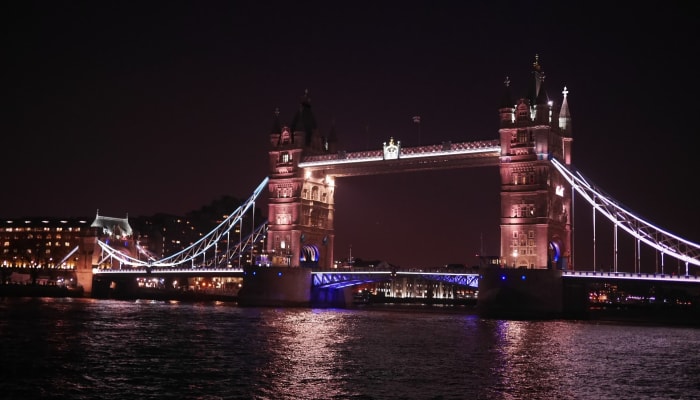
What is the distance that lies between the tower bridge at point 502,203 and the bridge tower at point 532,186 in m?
0.08

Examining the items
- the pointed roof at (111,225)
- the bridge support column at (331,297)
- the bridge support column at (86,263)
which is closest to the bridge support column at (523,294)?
the bridge support column at (331,297)

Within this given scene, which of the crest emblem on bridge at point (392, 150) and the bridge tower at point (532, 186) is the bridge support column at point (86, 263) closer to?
the crest emblem on bridge at point (392, 150)

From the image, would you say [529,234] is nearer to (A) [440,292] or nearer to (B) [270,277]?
(B) [270,277]

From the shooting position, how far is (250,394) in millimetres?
25781

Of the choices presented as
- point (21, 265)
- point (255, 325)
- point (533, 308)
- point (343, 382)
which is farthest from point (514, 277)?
point (21, 265)

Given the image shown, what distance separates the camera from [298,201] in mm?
87438

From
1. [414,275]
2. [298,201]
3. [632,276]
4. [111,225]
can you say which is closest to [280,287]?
[298,201]

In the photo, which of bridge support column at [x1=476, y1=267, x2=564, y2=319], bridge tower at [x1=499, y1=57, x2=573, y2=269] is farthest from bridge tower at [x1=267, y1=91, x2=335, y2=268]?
bridge support column at [x1=476, y1=267, x2=564, y2=319]

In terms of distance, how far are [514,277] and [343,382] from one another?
133ft

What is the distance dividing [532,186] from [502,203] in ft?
9.89

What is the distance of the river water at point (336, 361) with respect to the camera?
1057 inches

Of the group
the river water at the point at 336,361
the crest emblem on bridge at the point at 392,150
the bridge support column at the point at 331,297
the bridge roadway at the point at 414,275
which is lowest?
the river water at the point at 336,361

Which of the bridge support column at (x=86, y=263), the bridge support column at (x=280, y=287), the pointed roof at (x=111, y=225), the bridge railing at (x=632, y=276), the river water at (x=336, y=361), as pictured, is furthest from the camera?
the pointed roof at (x=111, y=225)

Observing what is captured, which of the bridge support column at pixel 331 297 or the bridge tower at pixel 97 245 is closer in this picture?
the bridge support column at pixel 331 297
